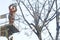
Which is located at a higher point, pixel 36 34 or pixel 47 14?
pixel 47 14

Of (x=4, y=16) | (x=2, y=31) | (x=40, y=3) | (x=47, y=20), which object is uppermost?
(x=40, y=3)

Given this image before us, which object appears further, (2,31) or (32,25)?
(2,31)

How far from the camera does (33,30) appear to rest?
841 cm

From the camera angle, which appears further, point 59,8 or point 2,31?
point 2,31

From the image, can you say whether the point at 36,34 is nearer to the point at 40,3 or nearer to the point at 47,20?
the point at 47,20

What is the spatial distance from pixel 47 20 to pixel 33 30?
74 cm

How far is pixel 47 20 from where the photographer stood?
8.41m

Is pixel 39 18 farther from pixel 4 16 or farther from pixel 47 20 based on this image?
pixel 4 16

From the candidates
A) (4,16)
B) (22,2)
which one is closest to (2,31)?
(4,16)

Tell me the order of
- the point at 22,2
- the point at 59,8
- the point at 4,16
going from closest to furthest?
the point at 59,8 < the point at 22,2 < the point at 4,16

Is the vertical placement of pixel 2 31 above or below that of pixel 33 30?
below

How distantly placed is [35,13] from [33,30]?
758mm

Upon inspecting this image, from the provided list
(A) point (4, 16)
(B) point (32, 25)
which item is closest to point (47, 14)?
(B) point (32, 25)

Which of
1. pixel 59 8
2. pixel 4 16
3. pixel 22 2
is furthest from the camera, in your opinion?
pixel 4 16
